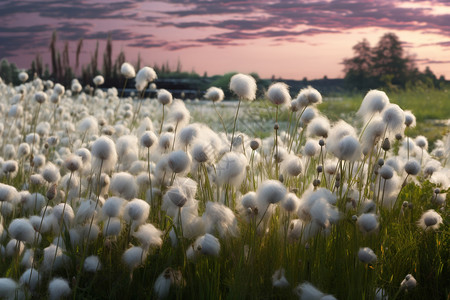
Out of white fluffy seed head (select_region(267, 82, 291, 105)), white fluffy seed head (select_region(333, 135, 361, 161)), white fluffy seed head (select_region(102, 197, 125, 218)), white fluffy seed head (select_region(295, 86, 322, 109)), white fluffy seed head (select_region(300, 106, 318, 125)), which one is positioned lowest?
white fluffy seed head (select_region(102, 197, 125, 218))

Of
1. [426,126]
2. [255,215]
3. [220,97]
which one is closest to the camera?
[255,215]

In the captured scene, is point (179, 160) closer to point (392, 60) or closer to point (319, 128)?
point (319, 128)

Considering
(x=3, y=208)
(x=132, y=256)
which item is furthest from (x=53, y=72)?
(x=132, y=256)

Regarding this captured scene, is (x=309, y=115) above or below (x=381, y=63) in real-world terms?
above

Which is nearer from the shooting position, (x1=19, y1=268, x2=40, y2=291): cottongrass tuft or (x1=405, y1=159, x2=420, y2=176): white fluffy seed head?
(x1=19, y1=268, x2=40, y2=291): cottongrass tuft

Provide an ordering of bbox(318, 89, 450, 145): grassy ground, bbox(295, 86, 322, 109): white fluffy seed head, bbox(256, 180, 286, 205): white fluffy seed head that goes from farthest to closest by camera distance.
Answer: bbox(318, 89, 450, 145): grassy ground
bbox(295, 86, 322, 109): white fluffy seed head
bbox(256, 180, 286, 205): white fluffy seed head

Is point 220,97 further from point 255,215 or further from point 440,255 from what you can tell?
point 440,255

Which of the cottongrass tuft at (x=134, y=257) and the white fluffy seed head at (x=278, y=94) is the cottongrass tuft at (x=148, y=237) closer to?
the cottongrass tuft at (x=134, y=257)

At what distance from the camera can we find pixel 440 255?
9.10 ft

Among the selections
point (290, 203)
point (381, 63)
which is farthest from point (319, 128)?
point (381, 63)

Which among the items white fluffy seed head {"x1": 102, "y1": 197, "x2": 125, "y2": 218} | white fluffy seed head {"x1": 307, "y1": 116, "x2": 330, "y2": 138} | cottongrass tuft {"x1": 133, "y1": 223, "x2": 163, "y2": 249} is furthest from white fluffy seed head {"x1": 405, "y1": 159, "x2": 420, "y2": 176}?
white fluffy seed head {"x1": 102, "y1": 197, "x2": 125, "y2": 218}

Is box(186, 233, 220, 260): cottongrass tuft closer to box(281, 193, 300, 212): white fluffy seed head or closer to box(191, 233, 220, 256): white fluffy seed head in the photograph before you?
box(191, 233, 220, 256): white fluffy seed head

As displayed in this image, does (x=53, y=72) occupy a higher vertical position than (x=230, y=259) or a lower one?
lower

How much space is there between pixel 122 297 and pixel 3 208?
124cm
